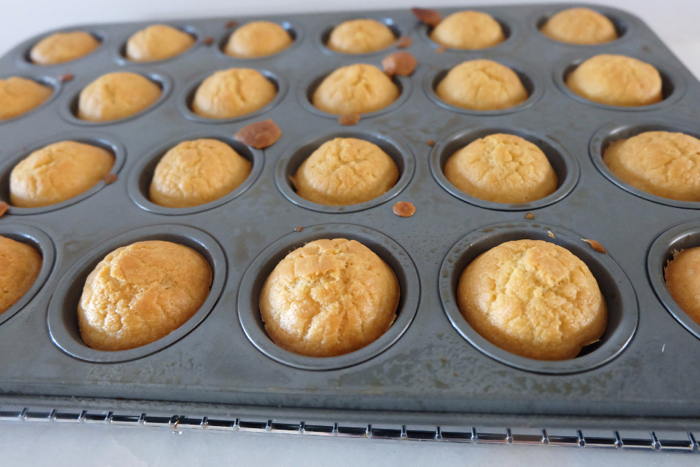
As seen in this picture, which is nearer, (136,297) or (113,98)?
(136,297)

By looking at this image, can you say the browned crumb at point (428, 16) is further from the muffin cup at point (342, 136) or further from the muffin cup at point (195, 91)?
the muffin cup at point (342, 136)

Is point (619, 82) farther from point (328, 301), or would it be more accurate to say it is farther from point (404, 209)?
point (328, 301)

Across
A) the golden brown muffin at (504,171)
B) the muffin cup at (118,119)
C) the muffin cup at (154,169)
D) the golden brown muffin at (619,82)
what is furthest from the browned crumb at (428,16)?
the muffin cup at (118,119)

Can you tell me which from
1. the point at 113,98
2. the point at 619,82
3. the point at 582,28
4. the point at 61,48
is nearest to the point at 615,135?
the point at 619,82

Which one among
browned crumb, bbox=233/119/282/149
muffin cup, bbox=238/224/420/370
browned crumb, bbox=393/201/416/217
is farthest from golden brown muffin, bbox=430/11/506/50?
muffin cup, bbox=238/224/420/370

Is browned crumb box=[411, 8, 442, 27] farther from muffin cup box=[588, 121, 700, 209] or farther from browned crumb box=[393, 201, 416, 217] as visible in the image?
browned crumb box=[393, 201, 416, 217]

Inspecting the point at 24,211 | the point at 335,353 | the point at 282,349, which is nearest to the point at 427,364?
the point at 335,353
